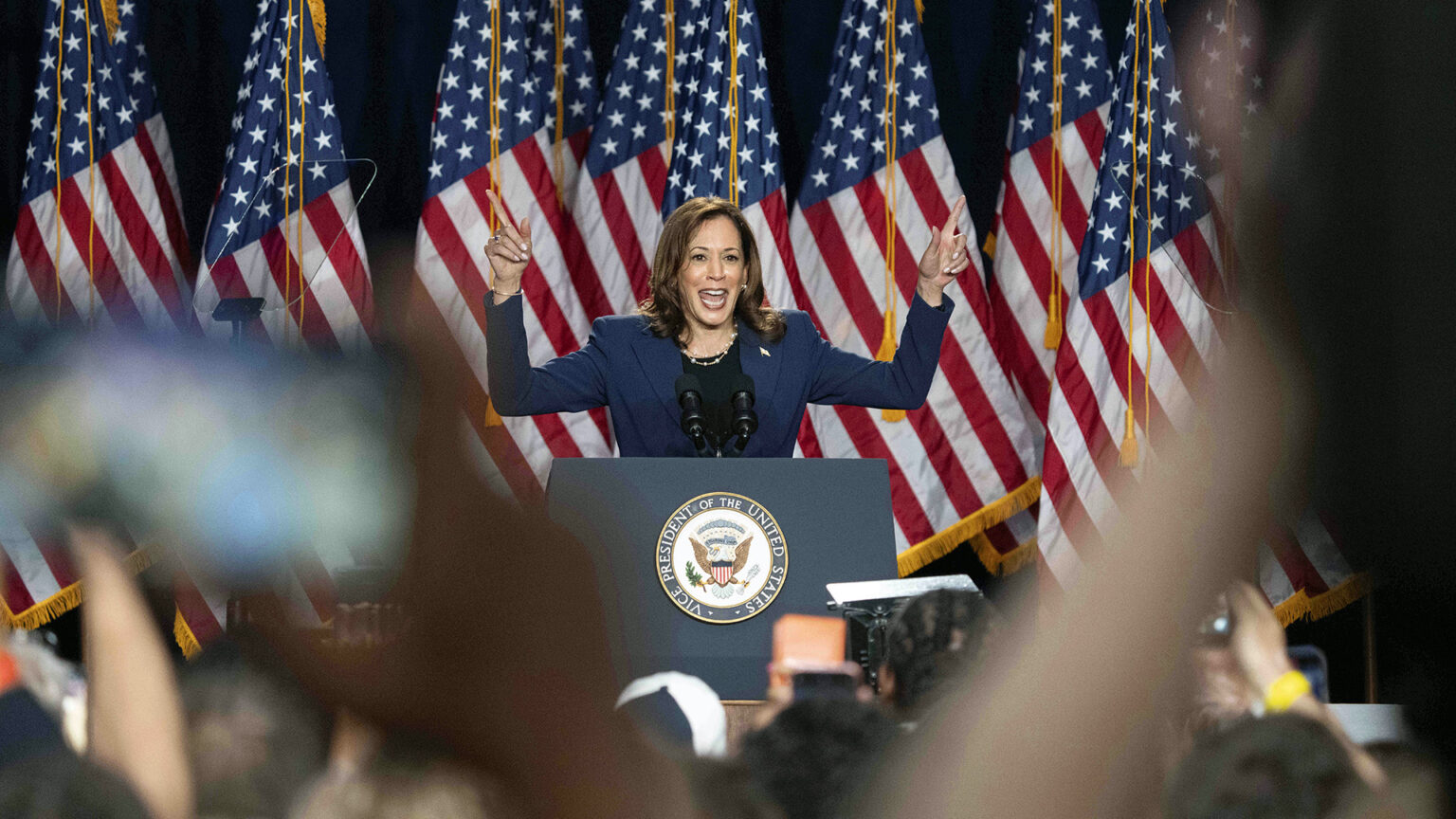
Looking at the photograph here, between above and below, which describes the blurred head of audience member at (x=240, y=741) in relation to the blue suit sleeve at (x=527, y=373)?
below

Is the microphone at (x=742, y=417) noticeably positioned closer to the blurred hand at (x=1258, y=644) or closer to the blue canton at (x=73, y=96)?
the blurred hand at (x=1258, y=644)

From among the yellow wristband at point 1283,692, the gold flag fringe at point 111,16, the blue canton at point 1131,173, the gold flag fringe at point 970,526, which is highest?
the gold flag fringe at point 111,16

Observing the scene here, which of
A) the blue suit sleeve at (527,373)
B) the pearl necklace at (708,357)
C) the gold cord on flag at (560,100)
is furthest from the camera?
the gold cord on flag at (560,100)

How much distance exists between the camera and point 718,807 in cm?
85

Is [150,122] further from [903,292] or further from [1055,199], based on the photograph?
[1055,199]

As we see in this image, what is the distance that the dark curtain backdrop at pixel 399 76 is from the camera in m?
5.24

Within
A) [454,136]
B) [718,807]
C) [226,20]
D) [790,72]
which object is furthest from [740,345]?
[226,20]

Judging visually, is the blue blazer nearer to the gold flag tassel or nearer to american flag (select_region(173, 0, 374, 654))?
american flag (select_region(173, 0, 374, 654))

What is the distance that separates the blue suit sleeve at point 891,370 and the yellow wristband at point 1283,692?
1.90 metres

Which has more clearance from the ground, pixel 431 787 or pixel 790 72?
pixel 790 72

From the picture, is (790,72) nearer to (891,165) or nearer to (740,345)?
(891,165)

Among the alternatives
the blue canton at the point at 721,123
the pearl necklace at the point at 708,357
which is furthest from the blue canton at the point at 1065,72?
the pearl necklace at the point at 708,357

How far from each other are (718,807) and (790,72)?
4.89m

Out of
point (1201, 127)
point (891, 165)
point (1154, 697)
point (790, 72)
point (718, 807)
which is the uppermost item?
point (790, 72)
